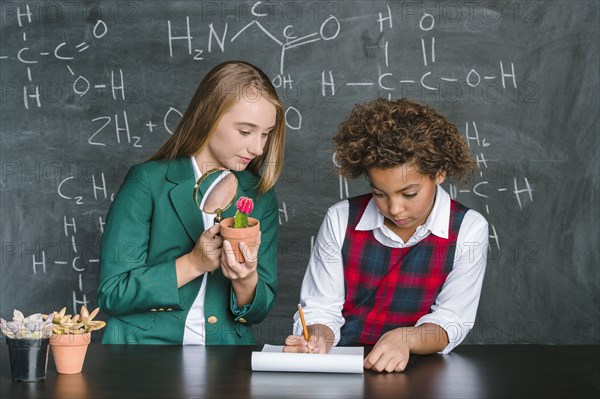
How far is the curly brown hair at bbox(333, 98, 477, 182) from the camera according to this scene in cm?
236

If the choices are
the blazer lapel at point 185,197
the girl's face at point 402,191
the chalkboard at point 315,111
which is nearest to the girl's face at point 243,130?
the blazer lapel at point 185,197

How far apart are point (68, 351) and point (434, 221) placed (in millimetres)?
1129

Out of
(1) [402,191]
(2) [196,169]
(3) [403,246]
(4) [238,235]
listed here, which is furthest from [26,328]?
(3) [403,246]

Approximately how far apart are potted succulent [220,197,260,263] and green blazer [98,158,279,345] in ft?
0.90

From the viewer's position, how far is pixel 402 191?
234cm

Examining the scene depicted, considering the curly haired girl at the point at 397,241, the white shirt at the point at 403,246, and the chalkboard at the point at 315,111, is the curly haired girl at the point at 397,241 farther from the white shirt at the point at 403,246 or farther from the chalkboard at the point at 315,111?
the chalkboard at the point at 315,111

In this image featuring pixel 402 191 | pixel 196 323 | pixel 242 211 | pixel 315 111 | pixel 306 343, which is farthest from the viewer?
pixel 315 111

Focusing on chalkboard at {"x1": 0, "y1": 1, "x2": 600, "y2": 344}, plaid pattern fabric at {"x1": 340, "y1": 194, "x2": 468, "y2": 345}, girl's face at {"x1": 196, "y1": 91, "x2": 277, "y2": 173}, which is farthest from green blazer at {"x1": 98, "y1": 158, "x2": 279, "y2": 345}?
chalkboard at {"x1": 0, "y1": 1, "x2": 600, "y2": 344}

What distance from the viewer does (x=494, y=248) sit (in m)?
3.75

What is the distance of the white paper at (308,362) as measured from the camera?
195 cm

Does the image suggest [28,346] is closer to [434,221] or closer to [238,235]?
[238,235]

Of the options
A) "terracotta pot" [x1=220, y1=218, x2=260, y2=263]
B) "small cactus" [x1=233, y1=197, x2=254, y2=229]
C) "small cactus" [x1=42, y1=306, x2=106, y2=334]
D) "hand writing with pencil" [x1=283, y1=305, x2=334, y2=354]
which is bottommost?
"hand writing with pencil" [x1=283, y1=305, x2=334, y2=354]

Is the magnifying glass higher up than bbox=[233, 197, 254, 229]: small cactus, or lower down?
higher up

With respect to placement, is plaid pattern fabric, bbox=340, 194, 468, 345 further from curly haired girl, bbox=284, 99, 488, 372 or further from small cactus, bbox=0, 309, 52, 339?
small cactus, bbox=0, 309, 52, 339
